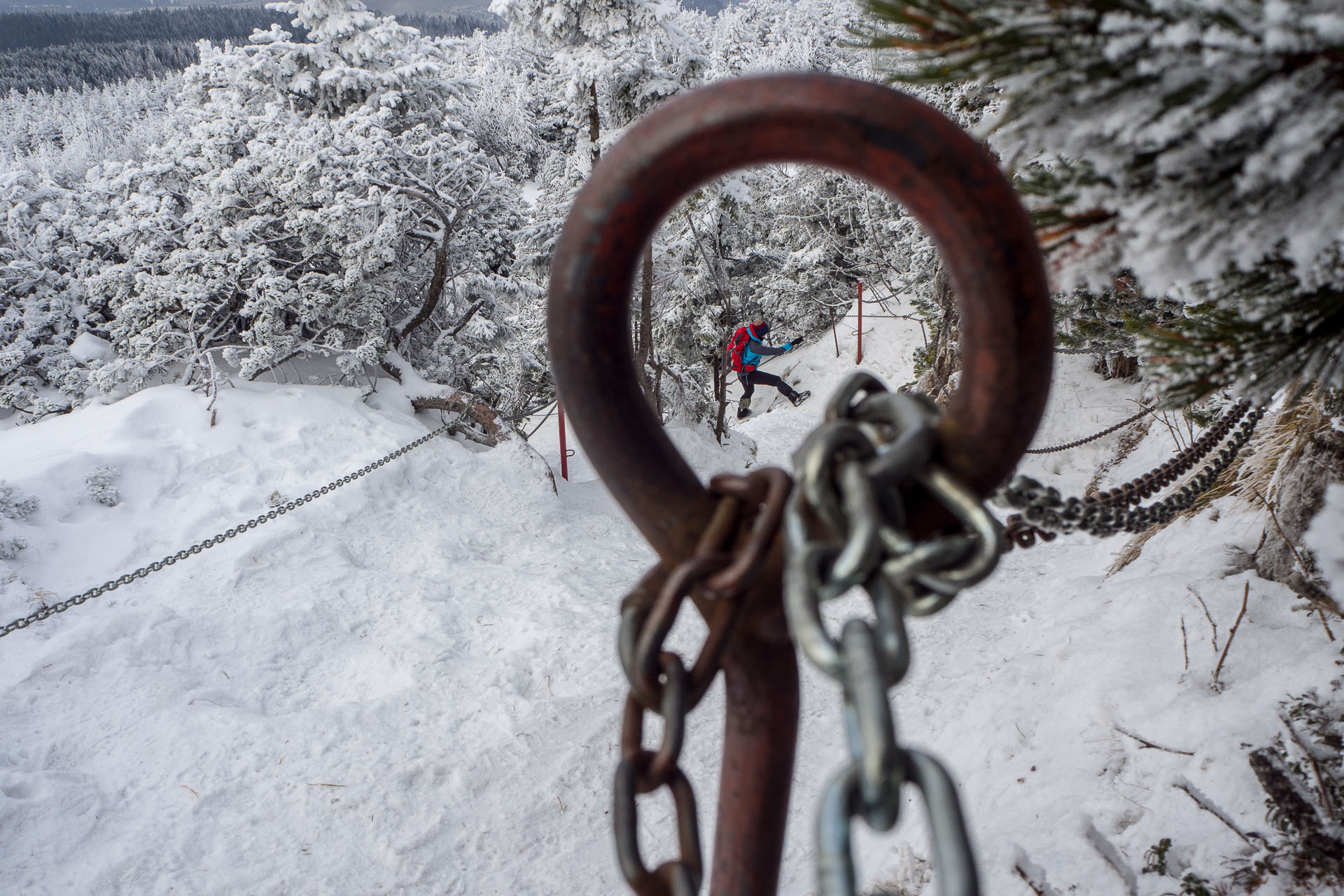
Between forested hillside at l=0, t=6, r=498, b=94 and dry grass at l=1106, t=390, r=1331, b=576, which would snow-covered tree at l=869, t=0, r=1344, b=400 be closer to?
dry grass at l=1106, t=390, r=1331, b=576

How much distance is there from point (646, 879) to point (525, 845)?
322cm

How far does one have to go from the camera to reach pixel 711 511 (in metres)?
0.86

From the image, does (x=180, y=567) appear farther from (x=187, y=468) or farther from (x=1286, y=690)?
(x=1286, y=690)

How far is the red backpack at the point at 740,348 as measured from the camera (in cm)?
1294

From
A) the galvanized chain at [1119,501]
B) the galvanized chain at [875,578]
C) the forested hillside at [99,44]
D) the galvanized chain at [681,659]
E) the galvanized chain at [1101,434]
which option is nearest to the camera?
the galvanized chain at [875,578]

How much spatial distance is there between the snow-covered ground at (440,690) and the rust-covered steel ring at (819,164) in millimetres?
2108

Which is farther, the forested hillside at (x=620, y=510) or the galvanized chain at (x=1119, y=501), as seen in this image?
the galvanized chain at (x=1119, y=501)

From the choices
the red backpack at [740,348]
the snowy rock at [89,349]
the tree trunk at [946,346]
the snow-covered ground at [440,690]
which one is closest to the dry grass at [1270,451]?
the snow-covered ground at [440,690]

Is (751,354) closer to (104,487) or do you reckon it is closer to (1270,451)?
(104,487)

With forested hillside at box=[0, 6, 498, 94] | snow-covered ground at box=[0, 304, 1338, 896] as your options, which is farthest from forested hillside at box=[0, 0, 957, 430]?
forested hillside at box=[0, 6, 498, 94]

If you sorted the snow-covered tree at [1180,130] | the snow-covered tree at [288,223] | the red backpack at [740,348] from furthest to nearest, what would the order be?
the red backpack at [740,348]
the snow-covered tree at [288,223]
the snow-covered tree at [1180,130]

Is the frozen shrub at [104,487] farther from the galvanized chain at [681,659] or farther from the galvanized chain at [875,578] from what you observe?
the galvanized chain at [875,578]

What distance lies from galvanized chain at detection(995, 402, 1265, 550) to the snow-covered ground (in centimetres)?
73

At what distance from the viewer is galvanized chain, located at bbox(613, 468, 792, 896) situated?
2.44ft
